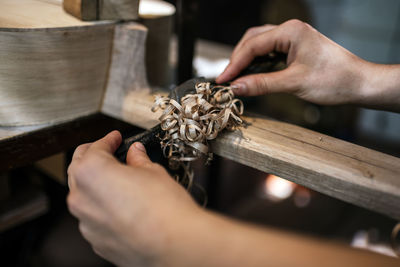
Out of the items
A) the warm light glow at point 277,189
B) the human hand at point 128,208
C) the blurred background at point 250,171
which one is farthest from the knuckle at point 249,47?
the warm light glow at point 277,189

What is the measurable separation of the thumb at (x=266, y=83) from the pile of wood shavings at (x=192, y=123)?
0.10 metres

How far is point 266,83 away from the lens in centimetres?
70

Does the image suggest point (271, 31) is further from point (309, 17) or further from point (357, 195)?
point (309, 17)

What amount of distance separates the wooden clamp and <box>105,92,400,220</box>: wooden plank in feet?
0.83

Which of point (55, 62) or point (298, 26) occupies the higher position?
point (298, 26)

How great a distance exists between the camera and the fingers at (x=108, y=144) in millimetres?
464

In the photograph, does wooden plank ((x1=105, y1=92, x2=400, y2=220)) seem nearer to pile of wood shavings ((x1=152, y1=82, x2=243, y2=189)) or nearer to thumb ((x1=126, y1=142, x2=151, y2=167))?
pile of wood shavings ((x1=152, y1=82, x2=243, y2=189))

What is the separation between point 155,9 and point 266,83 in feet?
1.70

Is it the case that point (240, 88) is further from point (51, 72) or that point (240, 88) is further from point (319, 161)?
point (51, 72)

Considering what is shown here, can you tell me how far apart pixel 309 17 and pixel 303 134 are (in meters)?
2.21

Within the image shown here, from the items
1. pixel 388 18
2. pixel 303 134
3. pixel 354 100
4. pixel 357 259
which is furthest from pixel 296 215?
pixel 388 18

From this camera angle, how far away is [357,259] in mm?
328

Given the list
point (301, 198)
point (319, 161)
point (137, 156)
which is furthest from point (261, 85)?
point (301, 198)

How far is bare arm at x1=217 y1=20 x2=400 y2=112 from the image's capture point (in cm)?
70
